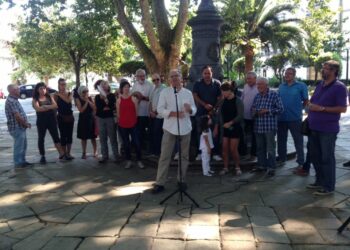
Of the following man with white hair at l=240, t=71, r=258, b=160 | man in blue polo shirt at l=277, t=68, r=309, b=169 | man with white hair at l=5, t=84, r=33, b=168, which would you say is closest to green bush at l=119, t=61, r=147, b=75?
man with white hair at l=5, t=84, r=33, b=168

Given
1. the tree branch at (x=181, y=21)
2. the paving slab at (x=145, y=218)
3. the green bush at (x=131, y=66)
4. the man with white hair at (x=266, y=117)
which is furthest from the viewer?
the green bush at (x=131, y=66)

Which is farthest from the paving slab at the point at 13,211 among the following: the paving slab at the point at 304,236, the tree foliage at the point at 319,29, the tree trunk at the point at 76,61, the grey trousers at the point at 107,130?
the tree trunk at the point at 76,61

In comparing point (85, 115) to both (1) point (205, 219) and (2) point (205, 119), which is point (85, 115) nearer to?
(2) point (205, 119)

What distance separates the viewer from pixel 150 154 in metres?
7.91

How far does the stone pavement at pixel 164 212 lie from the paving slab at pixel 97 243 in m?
0.01

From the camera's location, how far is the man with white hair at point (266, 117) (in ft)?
21.2

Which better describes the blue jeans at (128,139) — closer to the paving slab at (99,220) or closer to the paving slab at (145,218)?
→ the paving slab at (99,220)

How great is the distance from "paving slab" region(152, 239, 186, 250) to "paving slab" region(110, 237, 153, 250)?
6cm

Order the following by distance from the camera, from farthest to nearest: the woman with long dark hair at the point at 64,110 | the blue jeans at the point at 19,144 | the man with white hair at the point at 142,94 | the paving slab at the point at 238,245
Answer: the woman with long dark hair at the point at 64,110
the blue jeans at the point at 19,144
the man with white hair at the point at 142,94
the paving slab at the point at 238,245

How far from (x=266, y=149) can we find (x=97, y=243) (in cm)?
352

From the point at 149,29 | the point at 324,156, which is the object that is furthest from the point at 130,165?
the point at 149,29

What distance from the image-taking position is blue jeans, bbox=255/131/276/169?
21.5 feet

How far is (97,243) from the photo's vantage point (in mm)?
4168

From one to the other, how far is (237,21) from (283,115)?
1363cm
